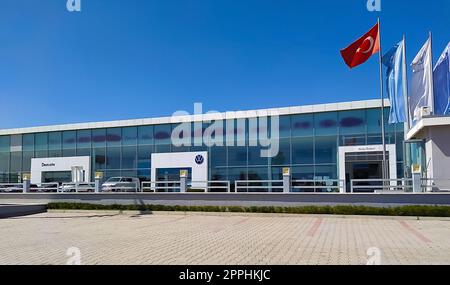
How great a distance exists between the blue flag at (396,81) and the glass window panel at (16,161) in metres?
34.4

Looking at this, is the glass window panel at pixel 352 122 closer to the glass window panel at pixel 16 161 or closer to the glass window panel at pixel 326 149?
the glass window panel at pixel 326 149

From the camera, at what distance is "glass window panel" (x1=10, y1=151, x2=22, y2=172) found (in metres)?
40.6

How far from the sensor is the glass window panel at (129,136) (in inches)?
1459

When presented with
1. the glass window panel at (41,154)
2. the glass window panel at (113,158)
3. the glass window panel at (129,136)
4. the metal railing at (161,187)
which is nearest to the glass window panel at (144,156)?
the glass window panel at (129,136)

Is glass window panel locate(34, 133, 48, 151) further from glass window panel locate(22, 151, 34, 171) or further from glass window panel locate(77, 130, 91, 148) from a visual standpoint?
glass window panel locate(77, 130, 91, 148)

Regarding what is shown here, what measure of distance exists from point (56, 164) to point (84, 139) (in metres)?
3.54

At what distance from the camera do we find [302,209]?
61.9 ft

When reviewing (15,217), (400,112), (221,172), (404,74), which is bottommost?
(15,217)

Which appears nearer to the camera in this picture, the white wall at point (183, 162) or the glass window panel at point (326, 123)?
the glass window panel at point (326, 123)

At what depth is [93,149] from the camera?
125 feet
